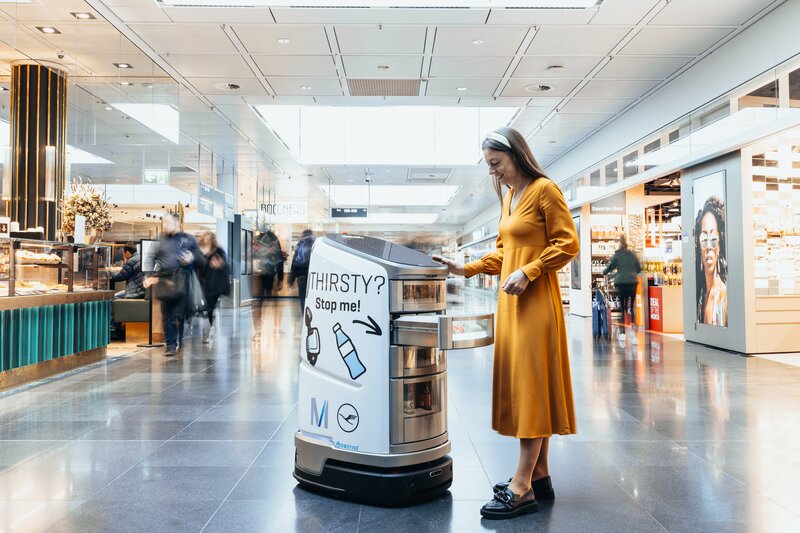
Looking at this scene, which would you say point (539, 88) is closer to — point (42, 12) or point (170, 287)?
point (170, 287)

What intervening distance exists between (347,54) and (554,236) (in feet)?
19.0

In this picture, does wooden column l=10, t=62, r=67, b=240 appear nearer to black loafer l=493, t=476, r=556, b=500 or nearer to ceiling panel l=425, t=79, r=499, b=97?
ceiling panel l=425, t=79, r=499, b=97

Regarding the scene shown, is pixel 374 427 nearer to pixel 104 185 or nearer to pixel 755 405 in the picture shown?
pixel 755 405

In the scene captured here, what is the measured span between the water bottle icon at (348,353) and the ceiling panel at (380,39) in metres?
4.98

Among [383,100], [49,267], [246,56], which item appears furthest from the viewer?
[383,100]

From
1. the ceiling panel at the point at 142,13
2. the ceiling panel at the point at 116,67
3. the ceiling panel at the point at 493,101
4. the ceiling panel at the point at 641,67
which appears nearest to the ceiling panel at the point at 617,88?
the ceiling panel at the point at 641,67

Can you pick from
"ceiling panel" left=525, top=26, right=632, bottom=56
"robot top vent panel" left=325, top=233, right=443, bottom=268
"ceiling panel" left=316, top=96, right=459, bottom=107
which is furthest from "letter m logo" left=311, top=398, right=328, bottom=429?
"ceiling panel" left=316, top=96, right=459, bottom=107

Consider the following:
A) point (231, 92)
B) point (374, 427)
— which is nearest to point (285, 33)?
point (231, 92)

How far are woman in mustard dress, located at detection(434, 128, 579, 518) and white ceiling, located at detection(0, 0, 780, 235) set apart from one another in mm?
4343

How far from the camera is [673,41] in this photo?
22.7ft

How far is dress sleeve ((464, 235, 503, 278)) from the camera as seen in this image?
2.73 m

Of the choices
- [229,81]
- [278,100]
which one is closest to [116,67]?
[229,81]

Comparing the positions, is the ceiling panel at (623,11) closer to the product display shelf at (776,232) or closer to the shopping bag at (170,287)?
the product display shelf at (776,232)

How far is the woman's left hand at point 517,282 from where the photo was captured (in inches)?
90.3
